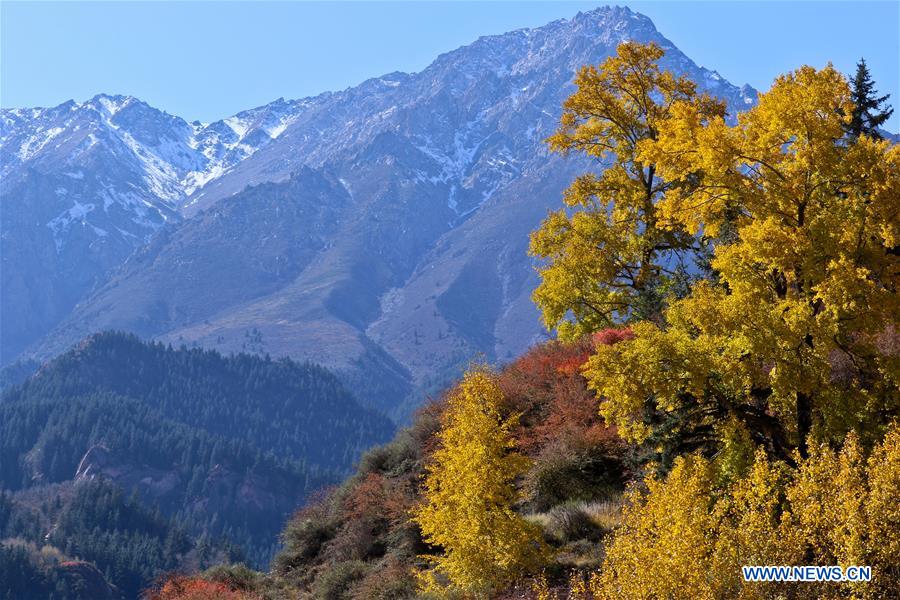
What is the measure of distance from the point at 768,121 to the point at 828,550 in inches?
373

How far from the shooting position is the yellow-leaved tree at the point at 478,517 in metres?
23.8

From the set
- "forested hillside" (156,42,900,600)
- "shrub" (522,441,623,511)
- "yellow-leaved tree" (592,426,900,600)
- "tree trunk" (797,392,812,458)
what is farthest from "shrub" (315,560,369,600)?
"tree trunk" (797,392,812,458)

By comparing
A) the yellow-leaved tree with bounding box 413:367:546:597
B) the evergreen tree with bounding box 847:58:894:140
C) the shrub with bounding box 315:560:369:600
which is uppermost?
the evergreen tree with bounding box 847:58:894:140

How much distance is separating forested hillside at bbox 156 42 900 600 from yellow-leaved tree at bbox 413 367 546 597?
0.19 feet

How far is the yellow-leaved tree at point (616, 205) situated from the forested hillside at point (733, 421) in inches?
124

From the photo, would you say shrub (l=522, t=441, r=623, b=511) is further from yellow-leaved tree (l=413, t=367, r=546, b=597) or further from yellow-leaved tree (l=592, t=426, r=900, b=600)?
yellow-leaved tree (l=592, t=426, r=900, b=600)

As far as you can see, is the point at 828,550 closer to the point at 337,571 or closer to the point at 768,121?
the point at 768,121

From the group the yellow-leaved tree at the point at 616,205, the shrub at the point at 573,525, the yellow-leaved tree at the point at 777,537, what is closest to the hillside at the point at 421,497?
the shrub at the point at 573,525

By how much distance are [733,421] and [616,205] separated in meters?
15.7

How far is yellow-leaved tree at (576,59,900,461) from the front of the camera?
1931 cm

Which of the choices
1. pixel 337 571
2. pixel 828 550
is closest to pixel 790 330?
pixel 828 550

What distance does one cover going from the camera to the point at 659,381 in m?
19.8

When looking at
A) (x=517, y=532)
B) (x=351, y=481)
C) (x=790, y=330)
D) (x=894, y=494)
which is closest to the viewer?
(x=894, y=494)

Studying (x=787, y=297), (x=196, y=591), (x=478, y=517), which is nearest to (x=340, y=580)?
(x=196, y=591)
